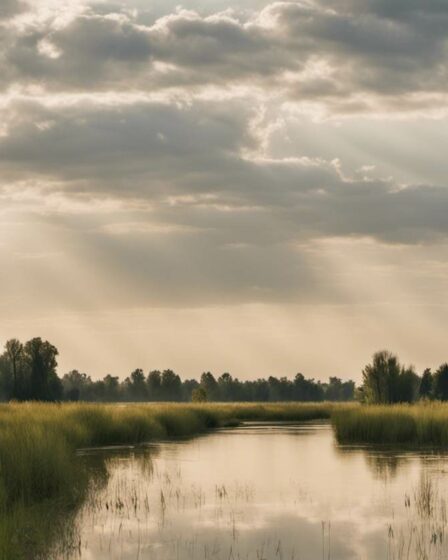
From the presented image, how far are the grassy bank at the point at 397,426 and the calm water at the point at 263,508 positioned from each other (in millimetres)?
5407

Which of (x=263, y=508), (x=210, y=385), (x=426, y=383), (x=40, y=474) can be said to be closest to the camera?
(x=40, y=474)

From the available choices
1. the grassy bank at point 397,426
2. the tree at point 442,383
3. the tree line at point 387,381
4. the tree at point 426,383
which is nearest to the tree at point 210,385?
the tree at point 426,383

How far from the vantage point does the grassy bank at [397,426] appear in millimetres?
32844

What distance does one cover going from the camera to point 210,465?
985 inches

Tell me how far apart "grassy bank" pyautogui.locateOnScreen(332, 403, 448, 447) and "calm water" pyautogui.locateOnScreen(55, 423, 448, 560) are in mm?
5407

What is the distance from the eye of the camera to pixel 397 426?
110ft

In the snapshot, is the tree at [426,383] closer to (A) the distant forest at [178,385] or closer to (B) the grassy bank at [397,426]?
(A) the distant forest at [178,385]

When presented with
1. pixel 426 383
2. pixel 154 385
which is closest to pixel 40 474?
pixel 426 383

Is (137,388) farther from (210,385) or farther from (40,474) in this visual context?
(40,474)

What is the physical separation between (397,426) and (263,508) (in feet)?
58.4

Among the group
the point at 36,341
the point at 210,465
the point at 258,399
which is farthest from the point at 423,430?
the point at 258,399

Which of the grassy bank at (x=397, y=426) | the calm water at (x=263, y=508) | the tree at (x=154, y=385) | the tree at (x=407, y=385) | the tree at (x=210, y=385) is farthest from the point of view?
the tree at (x=154, y=385)

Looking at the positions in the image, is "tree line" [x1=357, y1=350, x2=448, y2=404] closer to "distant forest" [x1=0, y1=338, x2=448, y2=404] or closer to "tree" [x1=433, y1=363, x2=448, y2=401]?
"distant forest" [x1=0, y1=338, x2=448, y2=404]

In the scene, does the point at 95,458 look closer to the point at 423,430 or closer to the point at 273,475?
the point at 273,475
